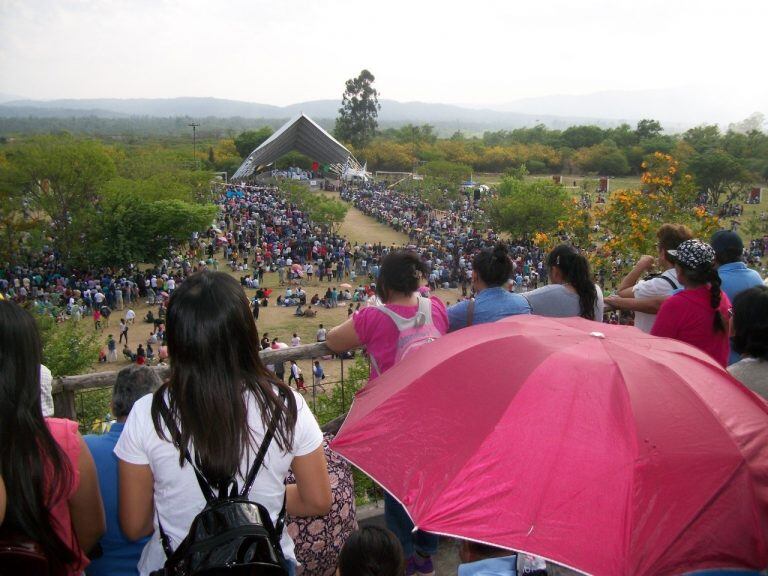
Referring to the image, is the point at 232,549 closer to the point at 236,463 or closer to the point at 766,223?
the point at 236,463

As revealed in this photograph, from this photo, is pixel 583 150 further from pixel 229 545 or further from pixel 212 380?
pixel 229 545

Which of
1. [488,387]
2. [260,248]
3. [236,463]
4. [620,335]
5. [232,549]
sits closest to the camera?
[232,549]

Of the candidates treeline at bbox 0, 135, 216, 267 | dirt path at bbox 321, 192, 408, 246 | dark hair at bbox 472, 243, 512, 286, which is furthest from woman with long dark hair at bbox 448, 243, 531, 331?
dirt path at bbox 321, 192, 408, 246

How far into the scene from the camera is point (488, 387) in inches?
63.4

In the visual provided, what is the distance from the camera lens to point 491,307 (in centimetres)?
254

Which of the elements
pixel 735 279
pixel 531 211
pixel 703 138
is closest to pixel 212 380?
pixel 735 279

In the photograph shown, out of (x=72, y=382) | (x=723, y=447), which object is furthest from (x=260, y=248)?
(x=723, y=447)

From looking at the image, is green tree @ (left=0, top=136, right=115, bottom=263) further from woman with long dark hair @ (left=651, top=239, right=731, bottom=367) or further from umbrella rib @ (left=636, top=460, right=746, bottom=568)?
umbrella rib @ (left=636, top=460, right=746, bottom=568)

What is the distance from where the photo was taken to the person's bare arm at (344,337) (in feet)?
7.70

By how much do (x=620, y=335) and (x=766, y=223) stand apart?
33.7 m

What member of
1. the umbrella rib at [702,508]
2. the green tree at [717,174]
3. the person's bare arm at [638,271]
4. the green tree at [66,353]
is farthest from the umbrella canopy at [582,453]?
Result: the green tree at [717,174]

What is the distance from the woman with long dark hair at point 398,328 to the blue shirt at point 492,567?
2.61 ft

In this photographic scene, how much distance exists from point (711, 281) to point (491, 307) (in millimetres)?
869

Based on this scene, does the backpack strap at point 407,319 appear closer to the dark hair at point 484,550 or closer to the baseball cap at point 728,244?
the dark hair at point 484,550
